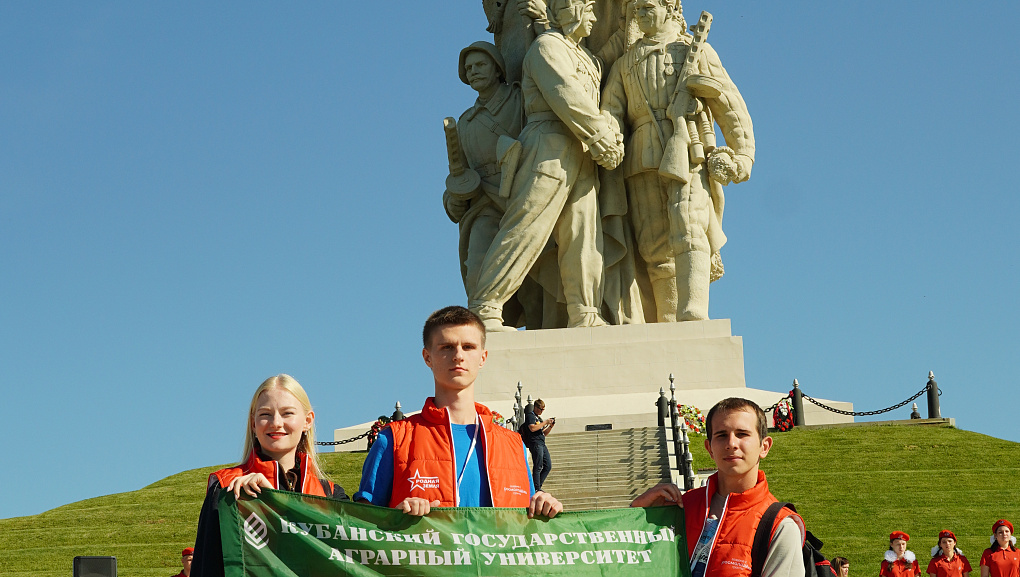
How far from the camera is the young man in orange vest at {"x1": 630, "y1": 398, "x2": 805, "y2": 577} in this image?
13.4ft

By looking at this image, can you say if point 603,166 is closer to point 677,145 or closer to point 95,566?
point 677,145

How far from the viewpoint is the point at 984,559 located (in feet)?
32.3

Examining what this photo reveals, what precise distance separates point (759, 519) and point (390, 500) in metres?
1.22

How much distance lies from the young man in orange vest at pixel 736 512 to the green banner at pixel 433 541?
117mm

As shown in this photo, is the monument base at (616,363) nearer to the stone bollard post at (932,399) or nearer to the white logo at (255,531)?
the stone bollard post at (932,399)

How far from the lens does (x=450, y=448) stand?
4.49 metres

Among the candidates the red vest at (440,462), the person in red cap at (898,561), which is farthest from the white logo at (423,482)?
the person in red cap at (898,561)

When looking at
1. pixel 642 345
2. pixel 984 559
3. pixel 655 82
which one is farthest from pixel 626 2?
pixel 984 559

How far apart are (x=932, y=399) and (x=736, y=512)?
15.5 metres

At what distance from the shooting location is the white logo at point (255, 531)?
4.20 meters

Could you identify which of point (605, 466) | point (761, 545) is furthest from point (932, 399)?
point (761, 545)

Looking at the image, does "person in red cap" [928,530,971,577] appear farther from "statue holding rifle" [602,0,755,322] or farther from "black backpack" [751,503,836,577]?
"statue holding rifle" [602,0,755,322]

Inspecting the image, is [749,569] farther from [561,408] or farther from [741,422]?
[561,408]

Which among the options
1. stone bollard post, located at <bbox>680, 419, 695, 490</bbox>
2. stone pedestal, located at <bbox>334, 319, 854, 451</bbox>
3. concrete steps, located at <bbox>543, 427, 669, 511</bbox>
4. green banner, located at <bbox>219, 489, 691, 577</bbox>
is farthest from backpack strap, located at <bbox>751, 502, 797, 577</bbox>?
stone pedestal, located at <bbox>334, 319, 854, 451</bbox>
